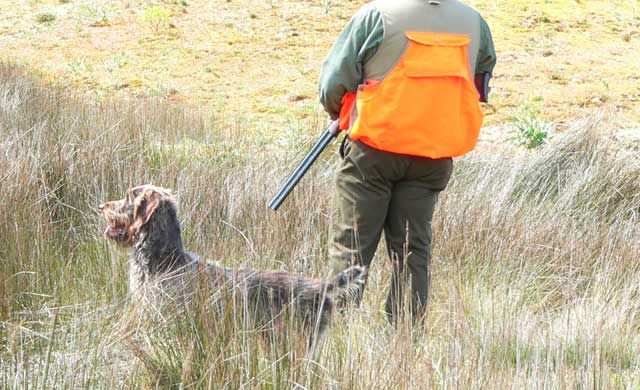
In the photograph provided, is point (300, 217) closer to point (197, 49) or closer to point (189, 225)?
point (189, 225)

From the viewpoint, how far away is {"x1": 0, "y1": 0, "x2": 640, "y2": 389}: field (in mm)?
3771

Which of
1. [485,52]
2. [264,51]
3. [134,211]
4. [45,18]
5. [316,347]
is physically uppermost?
[485,52]

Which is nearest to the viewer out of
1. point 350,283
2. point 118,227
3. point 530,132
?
point 350,283

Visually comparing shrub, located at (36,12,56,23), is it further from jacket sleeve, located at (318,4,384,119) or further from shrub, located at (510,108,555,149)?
jacket sleeve, located at (318,4,384,119)

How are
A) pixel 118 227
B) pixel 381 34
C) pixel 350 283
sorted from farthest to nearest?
pixel 118 227 → pixel 381 34 → pixel 350 283

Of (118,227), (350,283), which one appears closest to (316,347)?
(350,283)

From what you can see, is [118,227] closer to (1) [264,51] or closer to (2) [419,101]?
(2) [419,101]

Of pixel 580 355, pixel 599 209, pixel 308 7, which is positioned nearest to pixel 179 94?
pixel 308 7

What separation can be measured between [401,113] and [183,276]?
4.70 ft

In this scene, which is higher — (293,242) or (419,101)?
(419,101)

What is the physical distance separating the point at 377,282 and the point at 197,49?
12.7m

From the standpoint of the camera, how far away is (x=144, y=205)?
5.49 meters

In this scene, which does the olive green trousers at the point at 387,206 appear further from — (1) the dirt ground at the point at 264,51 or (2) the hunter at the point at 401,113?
(1) the dirt ground at the point at 264,51

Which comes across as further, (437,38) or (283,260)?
(283,260)
